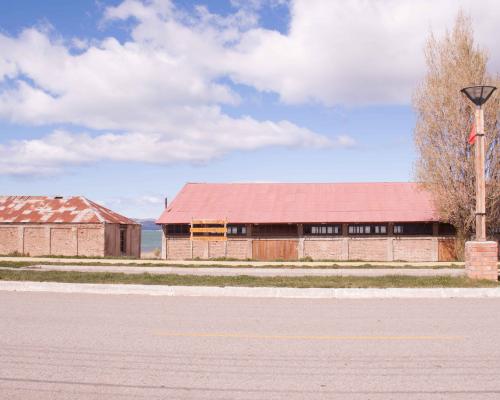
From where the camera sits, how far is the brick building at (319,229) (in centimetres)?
3341

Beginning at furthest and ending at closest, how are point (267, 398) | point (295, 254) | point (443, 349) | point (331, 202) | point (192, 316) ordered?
point (331, 202)
point (295, 254)
point (192, 316)
point (443, 349)
point (267, 398)

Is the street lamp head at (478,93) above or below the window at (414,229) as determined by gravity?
above

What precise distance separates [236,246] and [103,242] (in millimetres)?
8794

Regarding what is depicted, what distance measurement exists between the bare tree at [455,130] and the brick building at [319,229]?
3540mm

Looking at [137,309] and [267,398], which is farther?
[137,309]

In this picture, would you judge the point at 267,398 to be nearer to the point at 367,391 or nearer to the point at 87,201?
the point at 367,391

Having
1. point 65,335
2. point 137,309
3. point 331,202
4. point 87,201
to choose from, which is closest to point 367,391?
point 65,335

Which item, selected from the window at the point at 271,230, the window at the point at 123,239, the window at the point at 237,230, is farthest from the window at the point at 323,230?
the window at the point at 123,239

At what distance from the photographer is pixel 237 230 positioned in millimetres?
34969

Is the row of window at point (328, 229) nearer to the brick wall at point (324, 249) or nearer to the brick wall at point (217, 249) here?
the brick wall at point (324, 249)

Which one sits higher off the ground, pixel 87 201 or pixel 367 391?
pixel 87 201

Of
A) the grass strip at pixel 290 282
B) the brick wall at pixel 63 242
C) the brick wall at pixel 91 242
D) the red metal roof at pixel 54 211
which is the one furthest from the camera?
the red metal roof at pixel 54 211

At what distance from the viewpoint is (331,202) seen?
36438 millimetres

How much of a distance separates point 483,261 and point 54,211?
100ft
